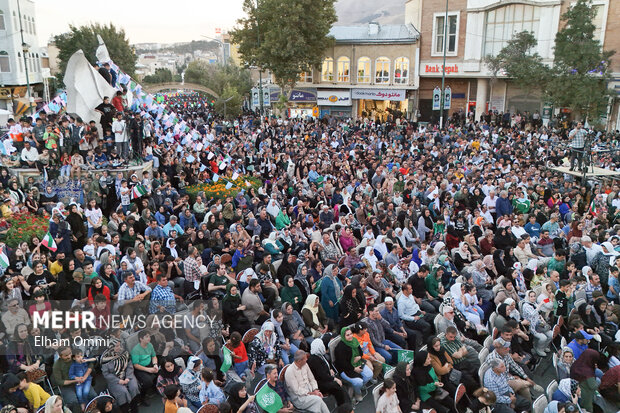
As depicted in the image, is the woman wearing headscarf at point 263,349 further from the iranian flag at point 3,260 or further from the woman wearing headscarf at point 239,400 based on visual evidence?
the iranian flag at point 3,260

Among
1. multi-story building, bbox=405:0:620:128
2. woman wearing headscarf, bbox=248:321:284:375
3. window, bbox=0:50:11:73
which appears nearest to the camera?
woman wearing headscarf, bbox=248:321:284:375

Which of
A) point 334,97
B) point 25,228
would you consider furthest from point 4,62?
point 25,228

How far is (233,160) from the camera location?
17.3 meters

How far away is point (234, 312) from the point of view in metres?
7.44

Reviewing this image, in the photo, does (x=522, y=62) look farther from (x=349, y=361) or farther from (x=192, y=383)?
(x=192, y=383)

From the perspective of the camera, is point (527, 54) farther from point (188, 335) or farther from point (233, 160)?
point (188, 335)

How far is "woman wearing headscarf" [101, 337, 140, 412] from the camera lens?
20.4 feet

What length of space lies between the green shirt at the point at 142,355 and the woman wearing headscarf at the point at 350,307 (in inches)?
119

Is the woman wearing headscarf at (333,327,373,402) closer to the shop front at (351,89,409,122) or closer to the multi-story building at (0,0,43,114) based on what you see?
the shop front at (351,89,409,122)

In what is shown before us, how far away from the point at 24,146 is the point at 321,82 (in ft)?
91.0

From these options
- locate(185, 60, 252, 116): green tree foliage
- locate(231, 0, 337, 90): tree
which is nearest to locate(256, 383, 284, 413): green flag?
locate(231, 0, 337, 90): tree

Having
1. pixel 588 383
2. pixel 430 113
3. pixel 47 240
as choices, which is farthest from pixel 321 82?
pixel 588 383

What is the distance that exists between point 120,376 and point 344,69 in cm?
3483

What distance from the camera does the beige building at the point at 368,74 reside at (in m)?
37.0
